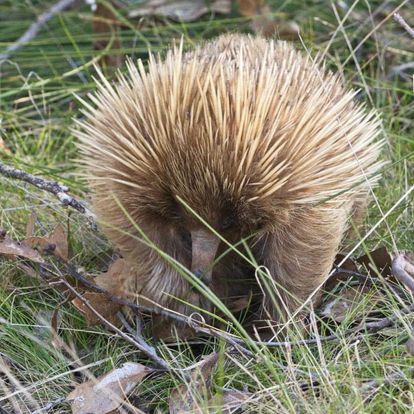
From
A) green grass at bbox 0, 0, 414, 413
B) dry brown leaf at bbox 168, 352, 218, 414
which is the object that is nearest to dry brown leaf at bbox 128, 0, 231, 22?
green grass at bbox 0, 0, 414, 413

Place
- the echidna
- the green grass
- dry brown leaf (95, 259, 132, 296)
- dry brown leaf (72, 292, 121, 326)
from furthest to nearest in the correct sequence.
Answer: dry brown leaf (95, 259, 132, 296)
dry brown leaf (72, 292, 121, 326)
the echidna
the green grass

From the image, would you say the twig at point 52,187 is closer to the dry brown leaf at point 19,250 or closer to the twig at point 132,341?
the dry brown leaf at point 19,250

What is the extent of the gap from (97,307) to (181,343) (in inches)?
9.3

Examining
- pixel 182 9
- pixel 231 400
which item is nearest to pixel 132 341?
pixel 231 400

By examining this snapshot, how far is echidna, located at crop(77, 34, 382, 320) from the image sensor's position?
1.83 m

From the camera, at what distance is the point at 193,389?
5.89ft

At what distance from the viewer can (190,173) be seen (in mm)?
1823

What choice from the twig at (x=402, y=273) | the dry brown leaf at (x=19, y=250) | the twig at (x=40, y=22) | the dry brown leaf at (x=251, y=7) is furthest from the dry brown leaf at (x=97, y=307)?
the dry brown leaf at (x=251, y=7)

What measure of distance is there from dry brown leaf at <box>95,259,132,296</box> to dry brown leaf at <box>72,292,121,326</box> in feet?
0.09

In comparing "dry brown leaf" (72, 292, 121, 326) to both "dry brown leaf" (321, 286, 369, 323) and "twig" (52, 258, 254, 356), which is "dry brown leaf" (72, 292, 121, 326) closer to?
"twig" (52, 258, 254, 356)

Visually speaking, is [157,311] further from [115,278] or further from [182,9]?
[182,9]

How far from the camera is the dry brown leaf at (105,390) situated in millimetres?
1792

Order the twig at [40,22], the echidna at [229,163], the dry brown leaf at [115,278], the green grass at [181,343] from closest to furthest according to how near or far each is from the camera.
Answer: the green grass at [181,343], the echidna at [229,163], the dry brown leaf at [115,278], the twig at [40,22]

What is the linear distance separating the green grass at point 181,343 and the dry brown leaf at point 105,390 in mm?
51
